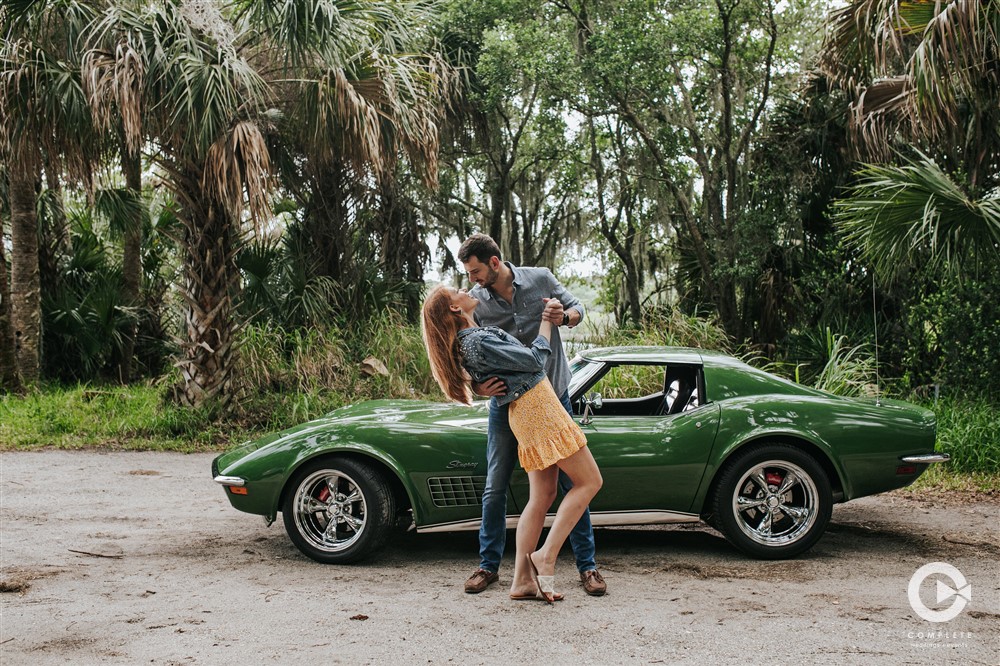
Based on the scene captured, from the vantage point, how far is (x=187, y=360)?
400 inches

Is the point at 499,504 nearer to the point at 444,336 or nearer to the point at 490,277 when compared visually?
the point at 444,336

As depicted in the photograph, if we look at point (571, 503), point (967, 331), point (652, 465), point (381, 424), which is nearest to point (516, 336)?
point (571, 503)

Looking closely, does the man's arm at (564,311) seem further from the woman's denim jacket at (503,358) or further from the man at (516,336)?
the woman's denim jacket at (503,358)

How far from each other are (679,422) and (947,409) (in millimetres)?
5297

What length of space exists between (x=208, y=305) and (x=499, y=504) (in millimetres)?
6454

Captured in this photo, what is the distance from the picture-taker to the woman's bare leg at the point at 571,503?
14.1ft

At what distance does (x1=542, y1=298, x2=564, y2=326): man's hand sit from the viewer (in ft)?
13.9

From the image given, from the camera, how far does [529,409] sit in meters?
4.30

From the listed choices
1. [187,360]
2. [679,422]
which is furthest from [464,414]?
[187,360]

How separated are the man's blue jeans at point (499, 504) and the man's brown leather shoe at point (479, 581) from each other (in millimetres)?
36

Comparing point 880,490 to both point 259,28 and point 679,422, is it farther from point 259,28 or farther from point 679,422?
point 259,28

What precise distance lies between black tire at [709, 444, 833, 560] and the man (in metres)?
0.99

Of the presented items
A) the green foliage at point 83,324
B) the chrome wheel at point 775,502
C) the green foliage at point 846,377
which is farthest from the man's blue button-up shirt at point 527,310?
the green foliage at point 83,324

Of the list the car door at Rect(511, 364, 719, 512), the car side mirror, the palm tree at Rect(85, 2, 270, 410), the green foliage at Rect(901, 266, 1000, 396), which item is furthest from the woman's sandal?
the green foliage at Rect(901, 266, 1000, 396)
